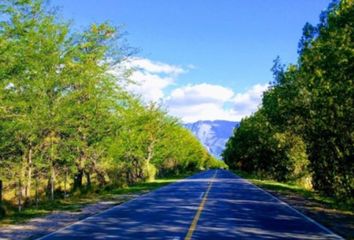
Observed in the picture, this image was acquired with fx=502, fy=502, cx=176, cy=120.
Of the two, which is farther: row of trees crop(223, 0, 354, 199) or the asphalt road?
row of trees crop(223, 0, 354, 199)

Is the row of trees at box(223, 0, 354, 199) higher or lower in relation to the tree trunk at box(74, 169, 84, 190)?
higher

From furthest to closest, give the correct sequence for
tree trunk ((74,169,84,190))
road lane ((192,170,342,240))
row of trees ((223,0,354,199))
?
tree trunk ((74,169,84,190)) → row of trees ((223,0,354,199)) → road lane ((192,170,342,240))

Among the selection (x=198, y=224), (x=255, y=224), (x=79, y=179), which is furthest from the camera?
(x=79, y=179)

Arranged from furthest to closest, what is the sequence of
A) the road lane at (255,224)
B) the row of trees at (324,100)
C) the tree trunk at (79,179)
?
the tree trunk at (79,179)
the row of trees at (324,100)
the road lane at (255,224)

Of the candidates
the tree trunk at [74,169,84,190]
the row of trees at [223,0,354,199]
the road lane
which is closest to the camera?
the road lane

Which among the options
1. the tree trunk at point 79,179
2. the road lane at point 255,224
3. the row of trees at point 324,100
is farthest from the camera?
the tree trunk at point 79,179

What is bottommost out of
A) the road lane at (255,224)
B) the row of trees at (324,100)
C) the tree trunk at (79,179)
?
the road lane at (255,224)

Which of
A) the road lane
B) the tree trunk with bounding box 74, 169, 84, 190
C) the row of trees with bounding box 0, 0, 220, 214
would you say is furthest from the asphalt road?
the tree trunk with bounding box 74, 169, 84, 190

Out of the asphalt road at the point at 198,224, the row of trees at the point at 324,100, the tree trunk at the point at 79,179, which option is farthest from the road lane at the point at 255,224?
the tree trunk at the point at 79,179

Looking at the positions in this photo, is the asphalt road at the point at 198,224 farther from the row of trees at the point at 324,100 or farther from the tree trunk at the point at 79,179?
the tree trunk at the point at 79,179

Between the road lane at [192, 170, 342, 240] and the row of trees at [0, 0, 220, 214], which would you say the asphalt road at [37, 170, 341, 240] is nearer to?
the road lane at [192, 170, 342, 240]

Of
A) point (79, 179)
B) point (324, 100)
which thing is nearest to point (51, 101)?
point (79, 179)

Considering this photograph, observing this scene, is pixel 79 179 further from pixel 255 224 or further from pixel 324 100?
pixel 255 224

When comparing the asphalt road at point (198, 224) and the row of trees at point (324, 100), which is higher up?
the row of trees at point (324, 100)
